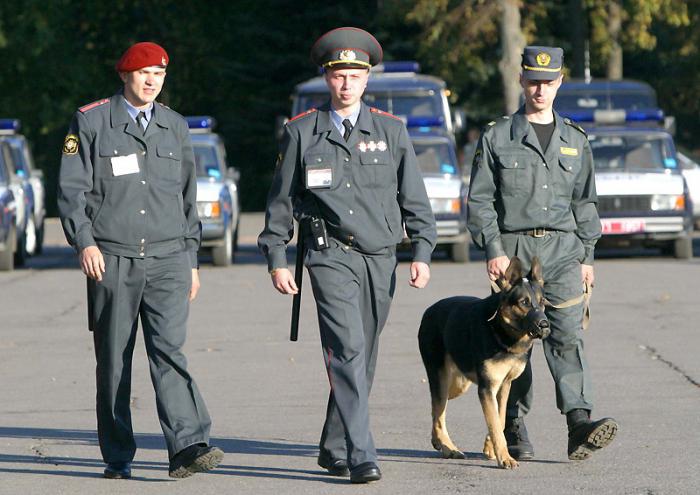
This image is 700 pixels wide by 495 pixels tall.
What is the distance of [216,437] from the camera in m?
8.99

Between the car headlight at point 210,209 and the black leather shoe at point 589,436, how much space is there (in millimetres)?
14872

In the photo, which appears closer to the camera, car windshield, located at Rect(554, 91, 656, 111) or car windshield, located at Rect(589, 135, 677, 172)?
car windshield, located at Rect(589, 135, 677, 172)

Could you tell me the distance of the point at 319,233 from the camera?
747 cm

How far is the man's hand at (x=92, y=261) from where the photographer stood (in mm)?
7312

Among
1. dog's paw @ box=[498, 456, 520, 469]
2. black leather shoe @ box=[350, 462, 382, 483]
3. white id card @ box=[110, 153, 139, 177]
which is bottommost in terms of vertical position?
dog's paw @ box=[498, 456, 520, 469]

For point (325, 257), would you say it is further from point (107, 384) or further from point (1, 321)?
point (1, 321)

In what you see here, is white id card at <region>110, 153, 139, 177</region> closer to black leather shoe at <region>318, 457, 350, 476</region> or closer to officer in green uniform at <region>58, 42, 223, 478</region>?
officer in green uniform at <region>58, 42, 223, 478</region>

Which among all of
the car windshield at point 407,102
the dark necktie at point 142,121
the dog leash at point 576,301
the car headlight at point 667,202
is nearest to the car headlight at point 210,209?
the car windshield at point 407,102

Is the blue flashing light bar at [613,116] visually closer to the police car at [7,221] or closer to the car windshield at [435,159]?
the car windshield at [435,159]

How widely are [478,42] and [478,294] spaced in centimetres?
2182

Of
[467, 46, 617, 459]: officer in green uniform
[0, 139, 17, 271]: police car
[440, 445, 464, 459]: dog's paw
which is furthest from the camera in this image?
[0, 139, 17, 271]: police car

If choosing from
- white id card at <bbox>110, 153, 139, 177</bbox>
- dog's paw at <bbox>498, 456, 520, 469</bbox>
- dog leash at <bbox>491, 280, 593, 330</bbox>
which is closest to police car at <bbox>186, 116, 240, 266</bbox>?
dog leash at <bbox>491, 280, 593, 330</bbox>

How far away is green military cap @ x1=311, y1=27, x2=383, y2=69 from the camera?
7.34m

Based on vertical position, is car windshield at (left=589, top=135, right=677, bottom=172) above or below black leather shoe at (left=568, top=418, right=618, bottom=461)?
below
